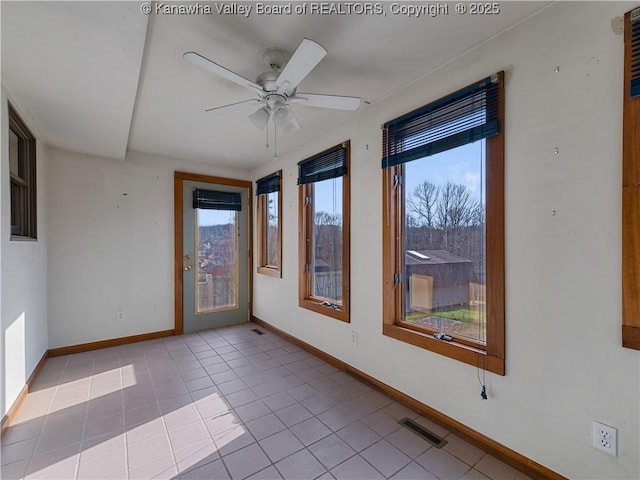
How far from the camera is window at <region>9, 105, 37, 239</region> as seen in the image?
253 centimetres

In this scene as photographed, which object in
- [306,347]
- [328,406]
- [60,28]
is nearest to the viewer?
[60,28]

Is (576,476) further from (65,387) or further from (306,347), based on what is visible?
(65,387)

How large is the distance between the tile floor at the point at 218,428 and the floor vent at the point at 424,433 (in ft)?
0.14

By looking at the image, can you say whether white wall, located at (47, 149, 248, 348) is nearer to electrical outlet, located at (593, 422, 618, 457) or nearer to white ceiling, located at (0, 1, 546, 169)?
white ceiling, located at (0, 1, 546, 169)

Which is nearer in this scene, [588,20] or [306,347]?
[588,20]

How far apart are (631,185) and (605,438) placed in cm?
116

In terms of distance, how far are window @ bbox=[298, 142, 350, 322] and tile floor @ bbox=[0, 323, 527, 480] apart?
70 cm

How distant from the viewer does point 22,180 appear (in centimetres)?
264

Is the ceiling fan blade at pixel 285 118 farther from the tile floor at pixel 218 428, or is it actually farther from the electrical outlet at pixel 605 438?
the electrical outlet at pixel 605 438

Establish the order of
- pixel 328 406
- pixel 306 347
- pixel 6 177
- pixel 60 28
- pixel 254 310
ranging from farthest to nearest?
1. pixel 254 310
2. pixel 306 347
3. pixel 328 406
4. pixel 6 177
5. pixel 60 28

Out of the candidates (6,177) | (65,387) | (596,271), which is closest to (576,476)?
(596,271)

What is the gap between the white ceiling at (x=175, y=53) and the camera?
4.92 feet

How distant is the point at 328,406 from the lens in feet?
7.64

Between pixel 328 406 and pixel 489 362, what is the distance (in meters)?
1.22
